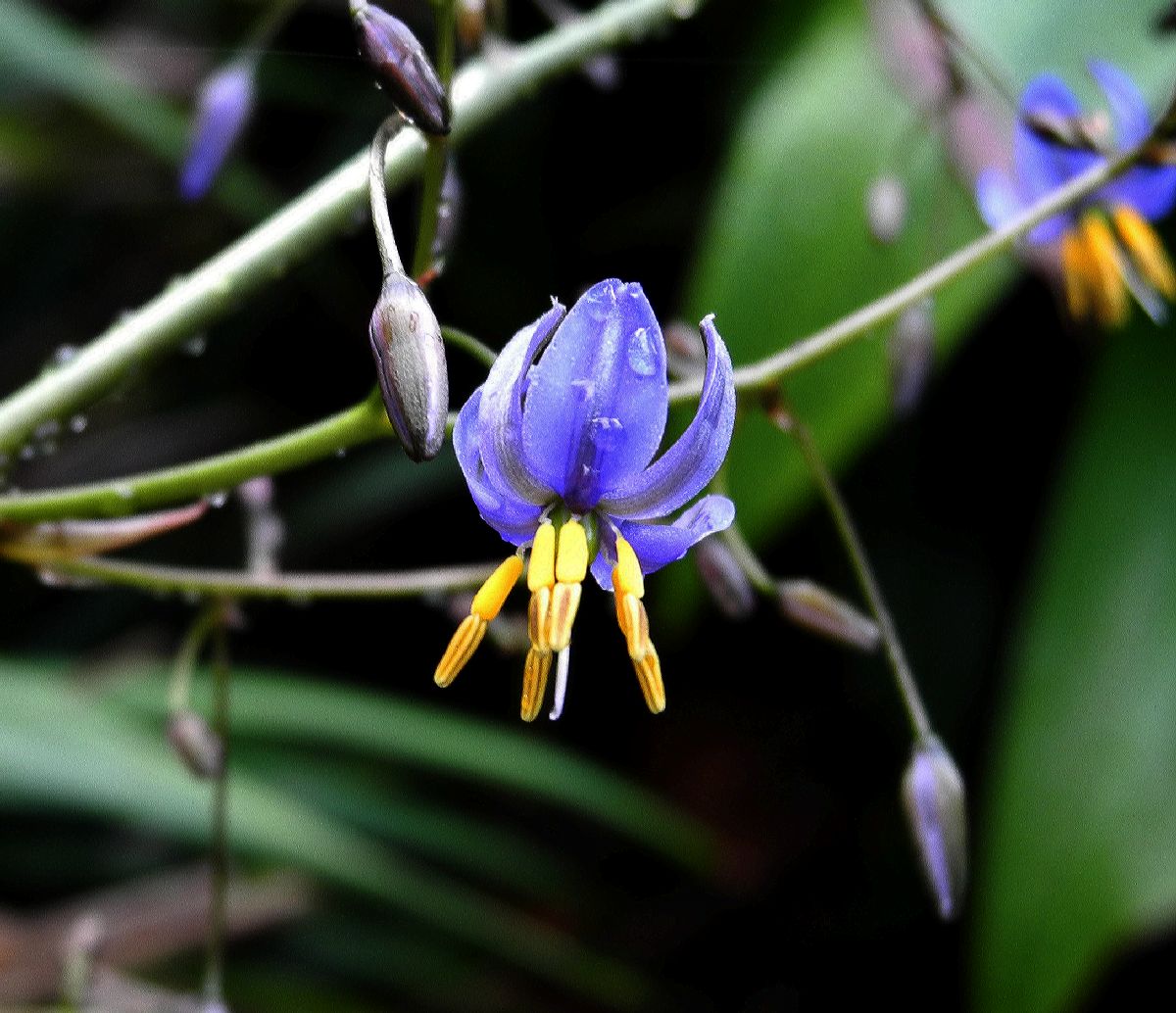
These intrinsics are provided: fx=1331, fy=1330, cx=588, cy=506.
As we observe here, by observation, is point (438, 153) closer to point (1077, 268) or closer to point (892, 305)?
point (892, 305)

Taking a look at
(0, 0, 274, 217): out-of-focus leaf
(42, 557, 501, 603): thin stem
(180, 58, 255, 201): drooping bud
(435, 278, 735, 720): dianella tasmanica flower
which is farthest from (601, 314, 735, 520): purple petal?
(0, 0, 274, 217): out-of-focus leaf

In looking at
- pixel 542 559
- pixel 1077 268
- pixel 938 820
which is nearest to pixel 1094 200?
pixel 1077 268

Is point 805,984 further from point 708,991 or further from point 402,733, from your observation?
point 402,733

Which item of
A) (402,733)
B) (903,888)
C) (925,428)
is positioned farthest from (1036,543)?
(402,733)

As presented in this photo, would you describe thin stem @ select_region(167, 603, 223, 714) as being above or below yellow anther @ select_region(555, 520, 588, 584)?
above

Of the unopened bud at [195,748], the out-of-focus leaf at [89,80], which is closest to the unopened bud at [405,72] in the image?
the unopened bud at [195,748]

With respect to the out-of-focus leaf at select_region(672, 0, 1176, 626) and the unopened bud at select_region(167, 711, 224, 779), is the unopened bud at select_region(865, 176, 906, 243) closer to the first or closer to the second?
the out-of-focus leaf at select_region(672, 0, 1176, 626)
